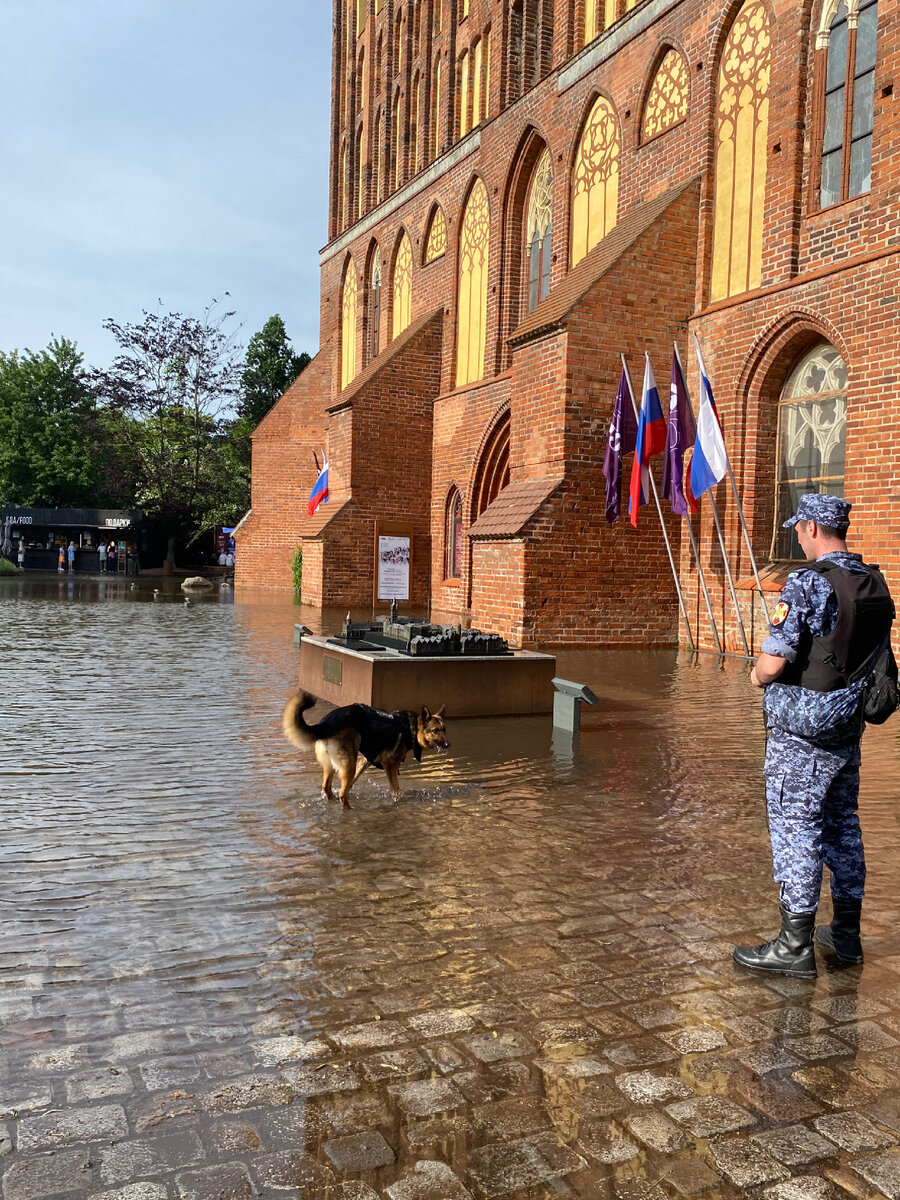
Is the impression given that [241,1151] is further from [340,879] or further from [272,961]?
[340,879]

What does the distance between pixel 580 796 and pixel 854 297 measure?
29.1 ft

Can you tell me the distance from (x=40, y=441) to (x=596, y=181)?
53.3 meters

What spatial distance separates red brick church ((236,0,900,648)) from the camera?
12555mm

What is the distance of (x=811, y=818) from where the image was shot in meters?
3.61

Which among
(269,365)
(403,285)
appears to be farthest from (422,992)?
(269,365)

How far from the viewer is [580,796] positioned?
20.0 ft

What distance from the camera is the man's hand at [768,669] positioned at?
3.60 m

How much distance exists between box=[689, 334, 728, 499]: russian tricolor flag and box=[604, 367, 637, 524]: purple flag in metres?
1.18

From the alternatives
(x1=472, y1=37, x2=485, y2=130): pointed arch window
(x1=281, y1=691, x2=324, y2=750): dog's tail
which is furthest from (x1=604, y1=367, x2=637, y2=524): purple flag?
(x1=472, y1=37, x2=485, y2=130): pointed arch window

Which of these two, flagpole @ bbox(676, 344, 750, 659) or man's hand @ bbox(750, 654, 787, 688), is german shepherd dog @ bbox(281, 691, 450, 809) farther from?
flagpole @ bbox(676, 344, 750, 659)

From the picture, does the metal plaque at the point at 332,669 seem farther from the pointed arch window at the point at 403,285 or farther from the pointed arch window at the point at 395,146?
the pointed arch window at the point at 395,146

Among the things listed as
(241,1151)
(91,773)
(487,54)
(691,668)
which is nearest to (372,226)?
(487,54)

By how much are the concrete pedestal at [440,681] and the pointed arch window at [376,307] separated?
20996mm

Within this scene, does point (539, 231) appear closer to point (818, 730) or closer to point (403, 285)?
point (403, 285)
